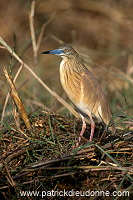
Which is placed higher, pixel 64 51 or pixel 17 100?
pixel 64 51

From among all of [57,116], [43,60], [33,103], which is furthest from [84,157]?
[43,60]

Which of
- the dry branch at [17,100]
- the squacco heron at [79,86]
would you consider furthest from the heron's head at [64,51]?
the dry branch at [17,100]

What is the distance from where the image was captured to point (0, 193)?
246 cm

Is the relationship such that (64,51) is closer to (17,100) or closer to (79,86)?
(79,86)

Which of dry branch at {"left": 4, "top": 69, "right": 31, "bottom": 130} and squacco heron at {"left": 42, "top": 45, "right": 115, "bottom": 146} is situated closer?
dry branch at {"left": 4, "top": 69, "right": 31, "bottom": 130}

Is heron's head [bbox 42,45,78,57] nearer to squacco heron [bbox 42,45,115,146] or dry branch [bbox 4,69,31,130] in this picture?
squacco heron [bbox 42,45,115,146]

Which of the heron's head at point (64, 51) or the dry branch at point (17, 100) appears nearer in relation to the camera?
the dry branch at point (17, 100)

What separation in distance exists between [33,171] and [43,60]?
4.68 meters

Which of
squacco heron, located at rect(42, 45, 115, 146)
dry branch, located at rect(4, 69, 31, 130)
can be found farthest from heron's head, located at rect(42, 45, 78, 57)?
dry branch, located at rect(4, 69, 31, 130)

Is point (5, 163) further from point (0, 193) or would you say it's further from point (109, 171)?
point (109, 171)

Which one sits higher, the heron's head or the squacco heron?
the heron's head

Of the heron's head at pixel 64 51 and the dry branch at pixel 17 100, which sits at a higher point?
the heron's head at pixel 64 51

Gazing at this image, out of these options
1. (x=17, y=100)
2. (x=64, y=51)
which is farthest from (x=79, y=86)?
(x=17, y=100)

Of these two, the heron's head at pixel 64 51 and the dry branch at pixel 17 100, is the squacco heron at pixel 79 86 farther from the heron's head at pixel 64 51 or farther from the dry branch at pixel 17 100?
the dry branch at pixel 17 100
